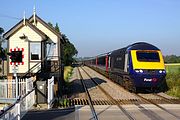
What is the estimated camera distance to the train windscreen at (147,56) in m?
23.8

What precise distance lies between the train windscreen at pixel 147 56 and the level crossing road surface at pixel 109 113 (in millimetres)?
6646

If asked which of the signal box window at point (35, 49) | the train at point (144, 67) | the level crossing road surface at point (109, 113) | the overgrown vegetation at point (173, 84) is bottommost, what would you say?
the level crossing road surface at point (109, 113)

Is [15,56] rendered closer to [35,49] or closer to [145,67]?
[35,49]

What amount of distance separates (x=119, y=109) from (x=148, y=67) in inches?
299

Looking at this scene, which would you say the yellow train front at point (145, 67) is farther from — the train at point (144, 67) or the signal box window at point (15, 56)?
the signal box window at point (15, 56)

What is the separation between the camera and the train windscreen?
2378cm

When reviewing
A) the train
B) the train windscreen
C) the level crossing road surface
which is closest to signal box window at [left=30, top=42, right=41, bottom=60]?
the train

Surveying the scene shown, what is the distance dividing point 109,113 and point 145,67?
29.0 ft

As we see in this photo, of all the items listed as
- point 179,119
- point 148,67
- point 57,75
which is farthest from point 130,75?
point 179,119

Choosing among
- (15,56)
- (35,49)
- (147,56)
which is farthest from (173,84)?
(15,56)

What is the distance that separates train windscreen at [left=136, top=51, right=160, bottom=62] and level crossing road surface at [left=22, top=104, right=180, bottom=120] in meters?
6.65

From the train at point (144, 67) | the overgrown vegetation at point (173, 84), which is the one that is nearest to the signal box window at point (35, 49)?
the train at point (144, 67)

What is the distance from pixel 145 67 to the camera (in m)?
23.4

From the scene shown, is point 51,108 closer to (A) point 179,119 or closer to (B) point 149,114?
(B) point 149,114
